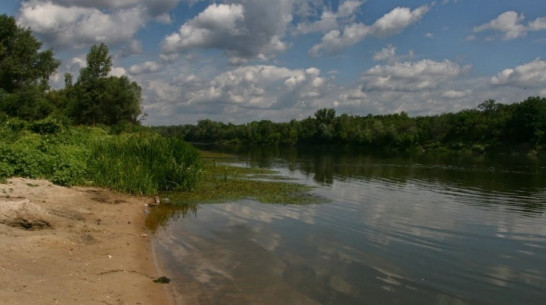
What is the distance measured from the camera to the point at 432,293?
9.59m

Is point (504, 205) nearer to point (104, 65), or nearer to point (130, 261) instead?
point (130, 261)

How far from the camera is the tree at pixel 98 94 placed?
2172 inches

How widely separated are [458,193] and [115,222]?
21.0 m

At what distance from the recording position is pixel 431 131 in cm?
11694

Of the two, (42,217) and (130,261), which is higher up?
(42,217)

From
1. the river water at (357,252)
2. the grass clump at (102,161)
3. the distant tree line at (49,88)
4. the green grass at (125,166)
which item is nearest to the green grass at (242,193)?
the green grass at (125,166)

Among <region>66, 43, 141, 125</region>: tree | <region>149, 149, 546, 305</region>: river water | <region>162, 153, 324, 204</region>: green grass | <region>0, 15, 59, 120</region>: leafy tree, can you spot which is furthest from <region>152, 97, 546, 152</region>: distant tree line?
<region>149, 149, 546, 305</region>: river water

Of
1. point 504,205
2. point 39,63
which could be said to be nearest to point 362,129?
point 39,63

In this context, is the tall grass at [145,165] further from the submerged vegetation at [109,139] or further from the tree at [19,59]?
the tree at [19,59]

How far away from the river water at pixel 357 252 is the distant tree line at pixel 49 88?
21863 millimetres

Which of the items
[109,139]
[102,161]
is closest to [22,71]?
[109,139]

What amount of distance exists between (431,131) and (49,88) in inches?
3803

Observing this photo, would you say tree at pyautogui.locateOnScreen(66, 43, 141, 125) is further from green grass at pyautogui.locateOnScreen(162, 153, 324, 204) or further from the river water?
the river water

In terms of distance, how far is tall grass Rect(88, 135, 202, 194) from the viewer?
20.3 metres
